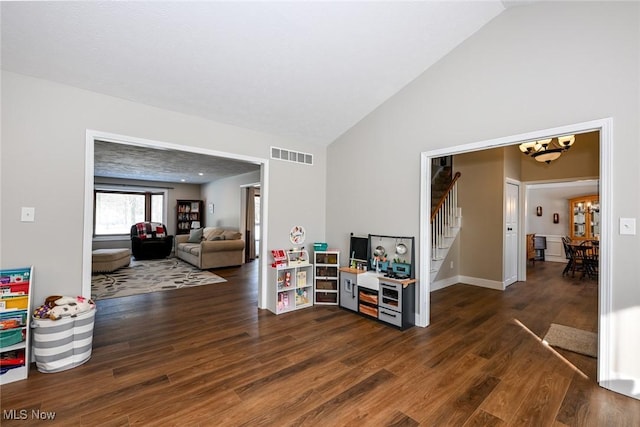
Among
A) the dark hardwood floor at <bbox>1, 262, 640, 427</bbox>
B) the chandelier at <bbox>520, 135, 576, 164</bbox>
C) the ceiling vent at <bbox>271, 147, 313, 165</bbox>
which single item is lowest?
the dark hardwood floor at <bbox>1, 262, 640, 427</bbox>

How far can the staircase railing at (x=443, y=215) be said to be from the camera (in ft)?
15.6

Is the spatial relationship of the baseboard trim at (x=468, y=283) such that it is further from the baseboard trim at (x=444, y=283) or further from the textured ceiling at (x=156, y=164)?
the textured ceiling at (x=156, y=164)

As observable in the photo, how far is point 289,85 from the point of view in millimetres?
3293

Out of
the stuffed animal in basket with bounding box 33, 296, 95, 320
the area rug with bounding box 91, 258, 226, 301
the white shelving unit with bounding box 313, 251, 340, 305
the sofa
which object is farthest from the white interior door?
the stuffed animal in basket with bounding box 33, 296, 95, 320

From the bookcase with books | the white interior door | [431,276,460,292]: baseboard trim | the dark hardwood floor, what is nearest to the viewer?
the dark hardwood floor

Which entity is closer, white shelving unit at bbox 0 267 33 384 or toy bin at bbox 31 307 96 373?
white shelving unit at bbox 0 267 33 384

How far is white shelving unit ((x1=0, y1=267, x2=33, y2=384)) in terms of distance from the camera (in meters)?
2.18

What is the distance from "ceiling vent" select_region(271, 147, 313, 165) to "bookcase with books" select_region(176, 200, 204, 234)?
6.93m

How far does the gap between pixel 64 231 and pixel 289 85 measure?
9.08ft

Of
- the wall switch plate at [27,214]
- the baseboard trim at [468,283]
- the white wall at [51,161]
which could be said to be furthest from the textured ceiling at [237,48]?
the baseboard trim at [468,283]

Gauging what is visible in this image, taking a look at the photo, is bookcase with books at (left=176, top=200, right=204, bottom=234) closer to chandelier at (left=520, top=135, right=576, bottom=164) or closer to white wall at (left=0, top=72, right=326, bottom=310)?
white wall at (left=0, top=72, right=326, bottom=310)

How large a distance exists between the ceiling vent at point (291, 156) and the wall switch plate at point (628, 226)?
3.62 metres

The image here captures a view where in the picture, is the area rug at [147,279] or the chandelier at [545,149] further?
the area rug at [147,279]

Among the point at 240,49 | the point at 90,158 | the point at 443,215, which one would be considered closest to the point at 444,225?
the point at 443,215
